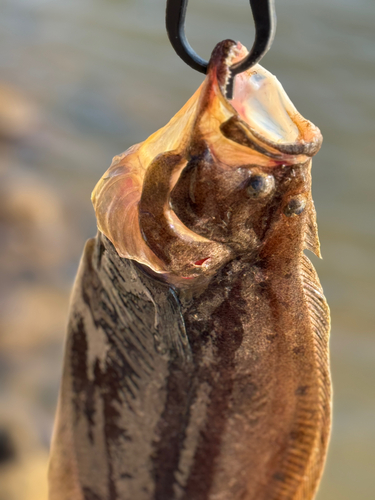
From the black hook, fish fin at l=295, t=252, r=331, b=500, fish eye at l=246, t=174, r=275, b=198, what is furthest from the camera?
fish fin at l=295, t=252, r=331, b=500

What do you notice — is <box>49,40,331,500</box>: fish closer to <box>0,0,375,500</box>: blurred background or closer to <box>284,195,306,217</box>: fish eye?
<box>284,195,306,217</box>: fish eye

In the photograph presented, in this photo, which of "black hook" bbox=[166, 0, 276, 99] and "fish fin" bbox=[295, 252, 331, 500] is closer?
"black hook" bbox=[166, 0, 276, 99]

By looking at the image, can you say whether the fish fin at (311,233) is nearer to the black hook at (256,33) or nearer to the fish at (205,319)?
the fish at (205,319)

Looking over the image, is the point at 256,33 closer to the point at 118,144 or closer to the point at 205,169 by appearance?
the point at 205,169

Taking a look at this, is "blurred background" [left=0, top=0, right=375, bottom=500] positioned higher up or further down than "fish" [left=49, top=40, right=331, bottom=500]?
higher up

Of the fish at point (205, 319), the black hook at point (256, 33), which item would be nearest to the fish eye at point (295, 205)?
the fish at point (205, 319)

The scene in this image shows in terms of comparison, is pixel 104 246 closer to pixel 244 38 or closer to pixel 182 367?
pixel 182 367

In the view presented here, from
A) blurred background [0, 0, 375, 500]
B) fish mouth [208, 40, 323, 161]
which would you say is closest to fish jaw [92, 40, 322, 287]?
fish mouth [208, 40, 323, 161]

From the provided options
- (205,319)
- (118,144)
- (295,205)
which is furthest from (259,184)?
(118,144)
